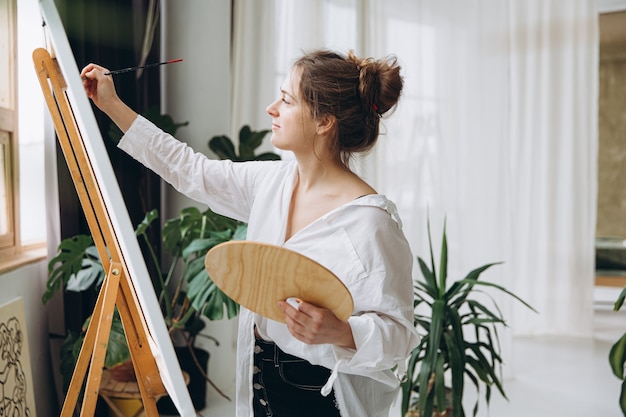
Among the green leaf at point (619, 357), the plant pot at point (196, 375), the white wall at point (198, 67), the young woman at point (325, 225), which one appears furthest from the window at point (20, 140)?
the green leaf at point (619, 357)

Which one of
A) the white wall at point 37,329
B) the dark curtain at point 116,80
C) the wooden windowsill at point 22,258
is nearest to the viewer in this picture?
the wooden windowsill at point 22,258

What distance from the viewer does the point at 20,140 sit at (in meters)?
2.65

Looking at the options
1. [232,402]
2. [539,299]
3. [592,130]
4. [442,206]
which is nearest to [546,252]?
[539,299]

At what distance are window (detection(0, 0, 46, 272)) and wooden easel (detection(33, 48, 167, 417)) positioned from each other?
1025 millimetres

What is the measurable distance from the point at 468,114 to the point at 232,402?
6.95 ft

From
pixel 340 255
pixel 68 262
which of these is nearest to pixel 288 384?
pixel 340 255

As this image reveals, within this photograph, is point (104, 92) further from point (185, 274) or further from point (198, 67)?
point (198, 67)

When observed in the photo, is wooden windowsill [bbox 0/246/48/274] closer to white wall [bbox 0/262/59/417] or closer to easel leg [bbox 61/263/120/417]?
white wall [bbox 0/262/59/417]

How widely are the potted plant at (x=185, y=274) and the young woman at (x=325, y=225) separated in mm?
963

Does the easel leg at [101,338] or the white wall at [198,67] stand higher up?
the white wall at [198,67]

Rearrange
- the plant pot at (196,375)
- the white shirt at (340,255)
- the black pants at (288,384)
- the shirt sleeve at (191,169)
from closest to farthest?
the white shirt at (340,255)
the black pants at (288,384)
the shirt sleeve at (191,169)
the plant pot at (196,375)

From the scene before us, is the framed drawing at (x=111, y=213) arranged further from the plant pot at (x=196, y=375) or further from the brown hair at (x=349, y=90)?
the plant pot at (x=196, y=375)

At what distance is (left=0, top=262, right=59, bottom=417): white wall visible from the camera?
7.57 ft

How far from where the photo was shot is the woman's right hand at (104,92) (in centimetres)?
136
